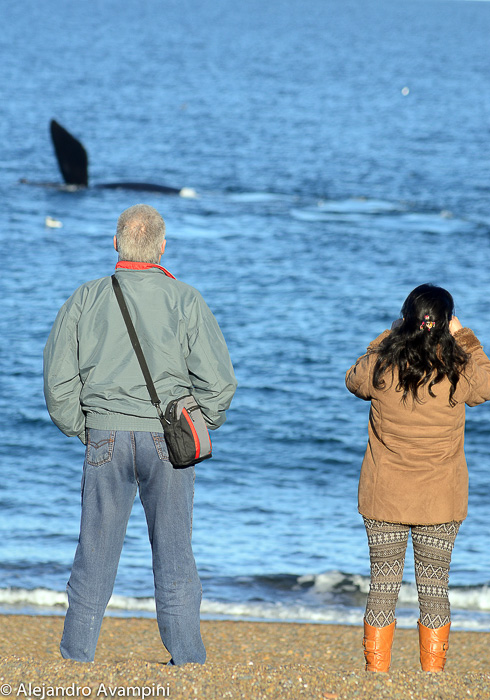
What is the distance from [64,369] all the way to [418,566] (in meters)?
1.88

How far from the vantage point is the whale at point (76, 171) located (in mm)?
30016

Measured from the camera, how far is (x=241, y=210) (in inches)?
1107

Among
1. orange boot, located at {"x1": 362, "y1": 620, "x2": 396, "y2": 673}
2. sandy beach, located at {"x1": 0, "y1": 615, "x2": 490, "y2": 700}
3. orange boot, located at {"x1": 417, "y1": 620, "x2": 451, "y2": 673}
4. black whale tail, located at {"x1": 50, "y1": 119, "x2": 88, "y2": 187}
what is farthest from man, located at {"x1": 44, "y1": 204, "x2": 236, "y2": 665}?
black whale tail, located at {"x1": 50, "y1": 119, "x2": 88, "y2": 187}

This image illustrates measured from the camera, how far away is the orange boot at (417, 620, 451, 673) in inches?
167

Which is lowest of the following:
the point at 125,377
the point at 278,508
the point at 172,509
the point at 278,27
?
the point at 278,508

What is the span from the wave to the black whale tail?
931 inches

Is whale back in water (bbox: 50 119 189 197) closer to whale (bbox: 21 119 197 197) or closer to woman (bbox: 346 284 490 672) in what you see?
whale (bbox: 21 119 197 197)

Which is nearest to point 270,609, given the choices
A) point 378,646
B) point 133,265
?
point 378,646

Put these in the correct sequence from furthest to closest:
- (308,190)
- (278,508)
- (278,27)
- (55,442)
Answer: (278,27), (308,190), (55,442), (278,508)

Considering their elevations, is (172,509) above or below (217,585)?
above

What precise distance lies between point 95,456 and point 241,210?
24.7 meters

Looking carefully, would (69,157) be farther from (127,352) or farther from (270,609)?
(127,352)

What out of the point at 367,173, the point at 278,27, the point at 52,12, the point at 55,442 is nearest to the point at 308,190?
the point at 367,173

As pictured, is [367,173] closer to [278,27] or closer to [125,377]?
[125,377]
